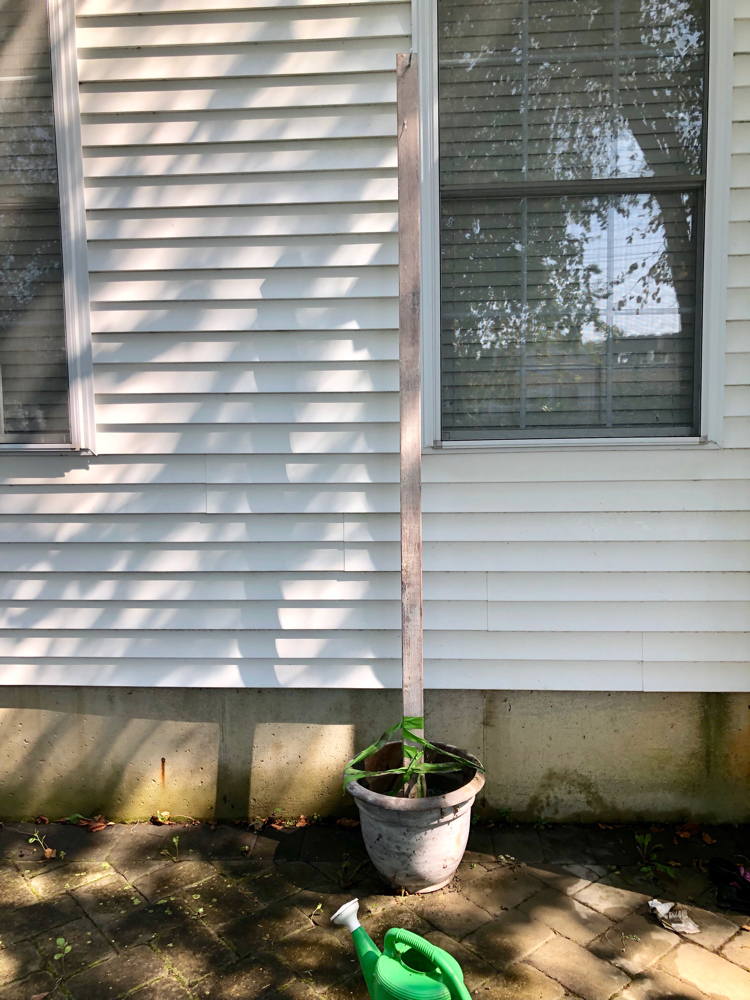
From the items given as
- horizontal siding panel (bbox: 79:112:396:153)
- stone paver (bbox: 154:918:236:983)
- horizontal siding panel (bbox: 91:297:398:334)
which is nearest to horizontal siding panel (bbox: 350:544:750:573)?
horizontal siding panel (bbox: 91:297:398:334)

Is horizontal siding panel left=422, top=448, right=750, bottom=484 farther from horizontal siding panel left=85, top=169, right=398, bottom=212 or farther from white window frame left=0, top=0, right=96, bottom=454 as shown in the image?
white window frame left=0, top=0, right=96, bottom=454

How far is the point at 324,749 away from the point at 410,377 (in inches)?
67.8

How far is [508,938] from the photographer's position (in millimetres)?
2477

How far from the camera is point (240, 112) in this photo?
2.99 meters

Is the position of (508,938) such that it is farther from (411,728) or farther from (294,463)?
(294,463)

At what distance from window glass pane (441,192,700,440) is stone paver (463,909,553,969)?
1.86 m

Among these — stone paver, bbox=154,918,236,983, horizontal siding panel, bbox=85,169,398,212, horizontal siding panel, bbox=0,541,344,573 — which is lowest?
stone paver, bbox=154,918,236,983

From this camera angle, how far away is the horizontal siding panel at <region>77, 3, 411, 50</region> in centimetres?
290

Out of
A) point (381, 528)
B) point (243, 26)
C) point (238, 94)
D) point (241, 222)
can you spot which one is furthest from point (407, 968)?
point (243, 26)

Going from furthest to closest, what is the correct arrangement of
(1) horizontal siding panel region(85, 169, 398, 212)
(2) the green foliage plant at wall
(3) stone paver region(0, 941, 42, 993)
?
(1) horizontal siding panel region(85, 169, 398, 212) < (2) the green foliage plant at wall < (3) stone paver region(0, 941, 42, 993)

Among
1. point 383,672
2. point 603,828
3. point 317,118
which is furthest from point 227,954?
point 317,118

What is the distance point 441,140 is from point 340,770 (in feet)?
9.14

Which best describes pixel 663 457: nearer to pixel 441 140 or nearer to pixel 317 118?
pixel 441 140

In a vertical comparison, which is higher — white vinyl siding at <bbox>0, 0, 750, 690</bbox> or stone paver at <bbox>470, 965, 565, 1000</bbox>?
white vinyl siding at <bbox>0, 0, 750, 690</bbox>
